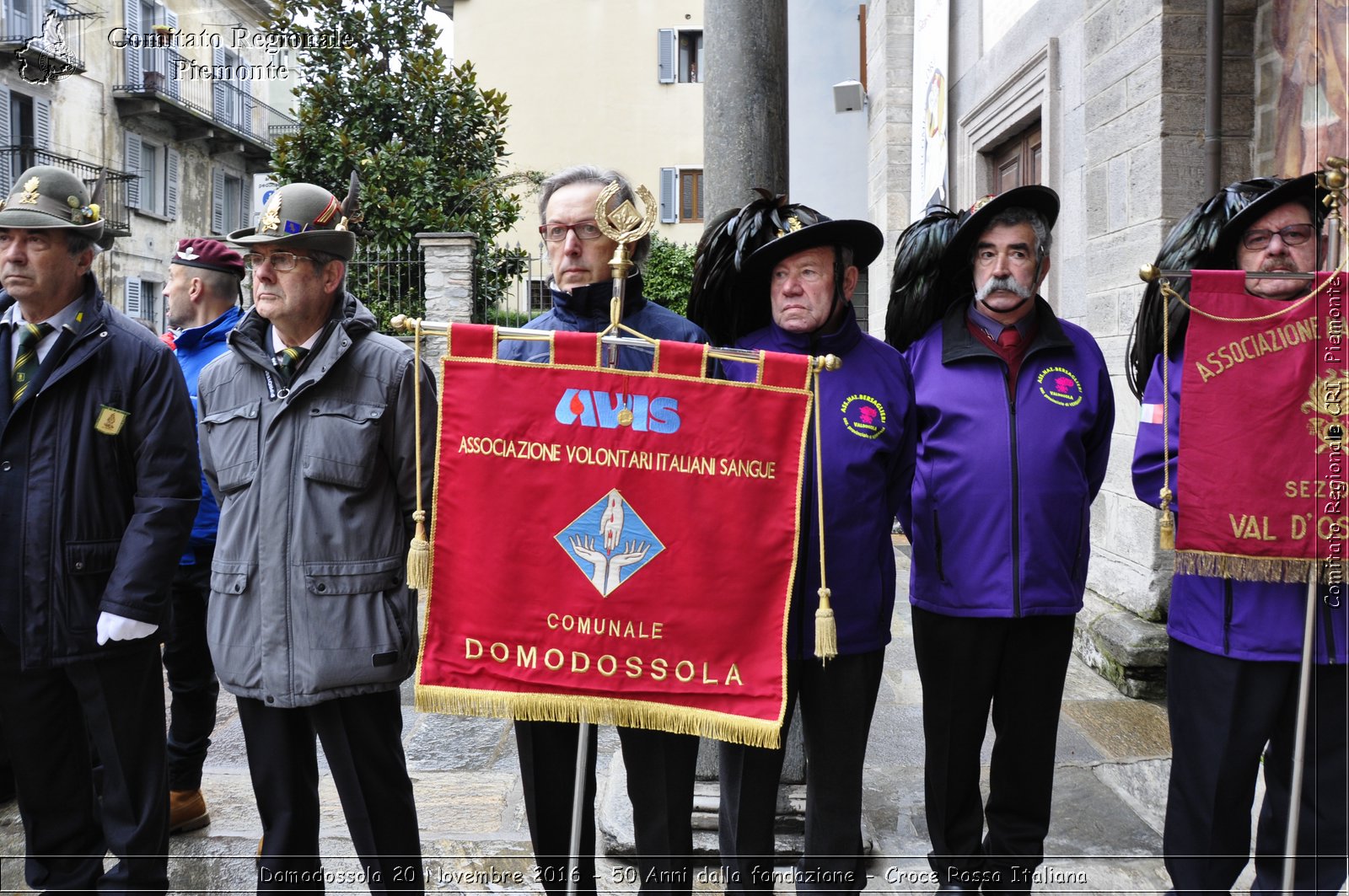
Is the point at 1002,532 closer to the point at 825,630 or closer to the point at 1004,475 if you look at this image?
the point at 1004,475

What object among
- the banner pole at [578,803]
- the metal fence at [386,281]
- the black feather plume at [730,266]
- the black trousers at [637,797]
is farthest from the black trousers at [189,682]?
the metal fence at [386,281]

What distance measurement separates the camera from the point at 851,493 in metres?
3.04

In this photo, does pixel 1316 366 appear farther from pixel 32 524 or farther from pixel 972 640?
pixel 32 524

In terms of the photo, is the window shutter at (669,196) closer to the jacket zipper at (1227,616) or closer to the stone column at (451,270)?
the stone column at (451,270)

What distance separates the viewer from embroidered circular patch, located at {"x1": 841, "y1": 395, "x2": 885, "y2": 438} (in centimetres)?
306

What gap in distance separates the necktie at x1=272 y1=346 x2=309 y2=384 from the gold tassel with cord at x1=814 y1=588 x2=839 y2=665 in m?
1.56

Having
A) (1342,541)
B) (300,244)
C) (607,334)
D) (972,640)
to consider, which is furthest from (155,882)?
(1342,541)

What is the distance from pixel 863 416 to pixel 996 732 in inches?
42.7

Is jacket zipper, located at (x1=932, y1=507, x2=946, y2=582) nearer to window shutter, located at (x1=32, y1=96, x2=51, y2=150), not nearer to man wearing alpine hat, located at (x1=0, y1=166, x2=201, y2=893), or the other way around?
man wearing alpine hat, located at (x1=0, y1=166, x2=201, y2=893)

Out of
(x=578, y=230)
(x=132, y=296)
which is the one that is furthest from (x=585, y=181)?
(x=132, y=296)

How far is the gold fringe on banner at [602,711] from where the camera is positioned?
2.63m

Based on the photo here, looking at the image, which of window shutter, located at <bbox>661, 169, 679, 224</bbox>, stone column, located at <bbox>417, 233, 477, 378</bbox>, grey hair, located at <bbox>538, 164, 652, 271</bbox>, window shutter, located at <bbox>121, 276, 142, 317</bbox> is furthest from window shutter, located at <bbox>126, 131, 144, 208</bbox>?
grey hair, located at <bbox>538, 164, 652, 271</bbox>

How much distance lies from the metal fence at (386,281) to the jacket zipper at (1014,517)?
25.6ft

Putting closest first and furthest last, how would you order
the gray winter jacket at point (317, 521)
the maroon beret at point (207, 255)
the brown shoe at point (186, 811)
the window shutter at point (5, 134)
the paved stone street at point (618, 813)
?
the gray winter jacket at point (317, 521) → the paved stone street at point (618, 813) → the brown shoe at point (186, 811) → the maroon beret at point (207, 255) → the window shutter at point (5, 134)
